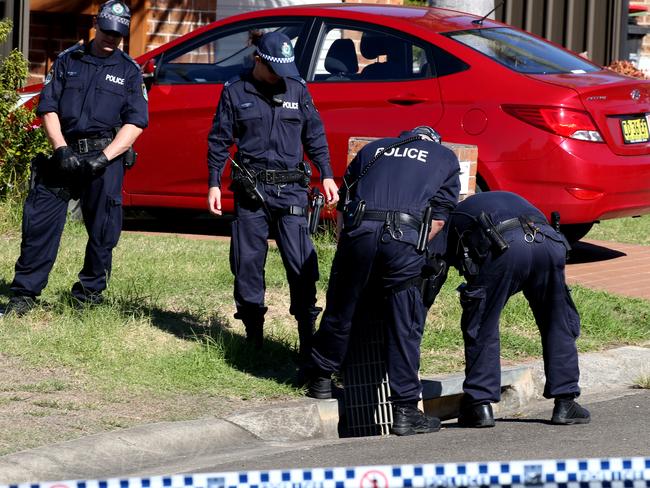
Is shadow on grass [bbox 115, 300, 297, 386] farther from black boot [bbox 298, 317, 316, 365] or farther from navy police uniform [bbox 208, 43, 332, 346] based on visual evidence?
navy police uniform [bbox 208, 43, 332, 346]

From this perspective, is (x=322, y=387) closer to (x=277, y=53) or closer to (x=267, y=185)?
(x=267, y=185)

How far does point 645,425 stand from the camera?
6691 mm

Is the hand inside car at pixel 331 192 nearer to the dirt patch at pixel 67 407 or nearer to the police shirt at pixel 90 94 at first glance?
the dirt patch at pixel 67 407

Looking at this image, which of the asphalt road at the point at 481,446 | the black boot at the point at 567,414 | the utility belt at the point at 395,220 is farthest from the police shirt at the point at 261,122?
the black boot at the point at 567,414

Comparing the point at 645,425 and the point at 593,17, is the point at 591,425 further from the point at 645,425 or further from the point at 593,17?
the point at 593,17

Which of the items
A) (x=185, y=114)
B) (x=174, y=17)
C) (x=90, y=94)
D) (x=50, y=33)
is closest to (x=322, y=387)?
(x=90, y=94)

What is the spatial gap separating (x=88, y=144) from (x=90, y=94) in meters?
0.28

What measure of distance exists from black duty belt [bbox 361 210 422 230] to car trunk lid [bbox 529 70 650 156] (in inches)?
133

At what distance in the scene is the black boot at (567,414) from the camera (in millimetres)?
6656

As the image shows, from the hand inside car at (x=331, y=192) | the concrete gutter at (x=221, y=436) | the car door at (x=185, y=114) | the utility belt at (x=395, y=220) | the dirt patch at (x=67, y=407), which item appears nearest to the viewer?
the concrete gutter at (x=221, y=436)

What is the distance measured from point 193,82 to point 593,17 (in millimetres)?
9550

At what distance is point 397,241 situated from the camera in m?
6.45

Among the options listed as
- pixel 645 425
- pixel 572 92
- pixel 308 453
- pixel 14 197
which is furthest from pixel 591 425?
pixel 14 197

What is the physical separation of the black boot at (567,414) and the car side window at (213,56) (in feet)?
14.9
